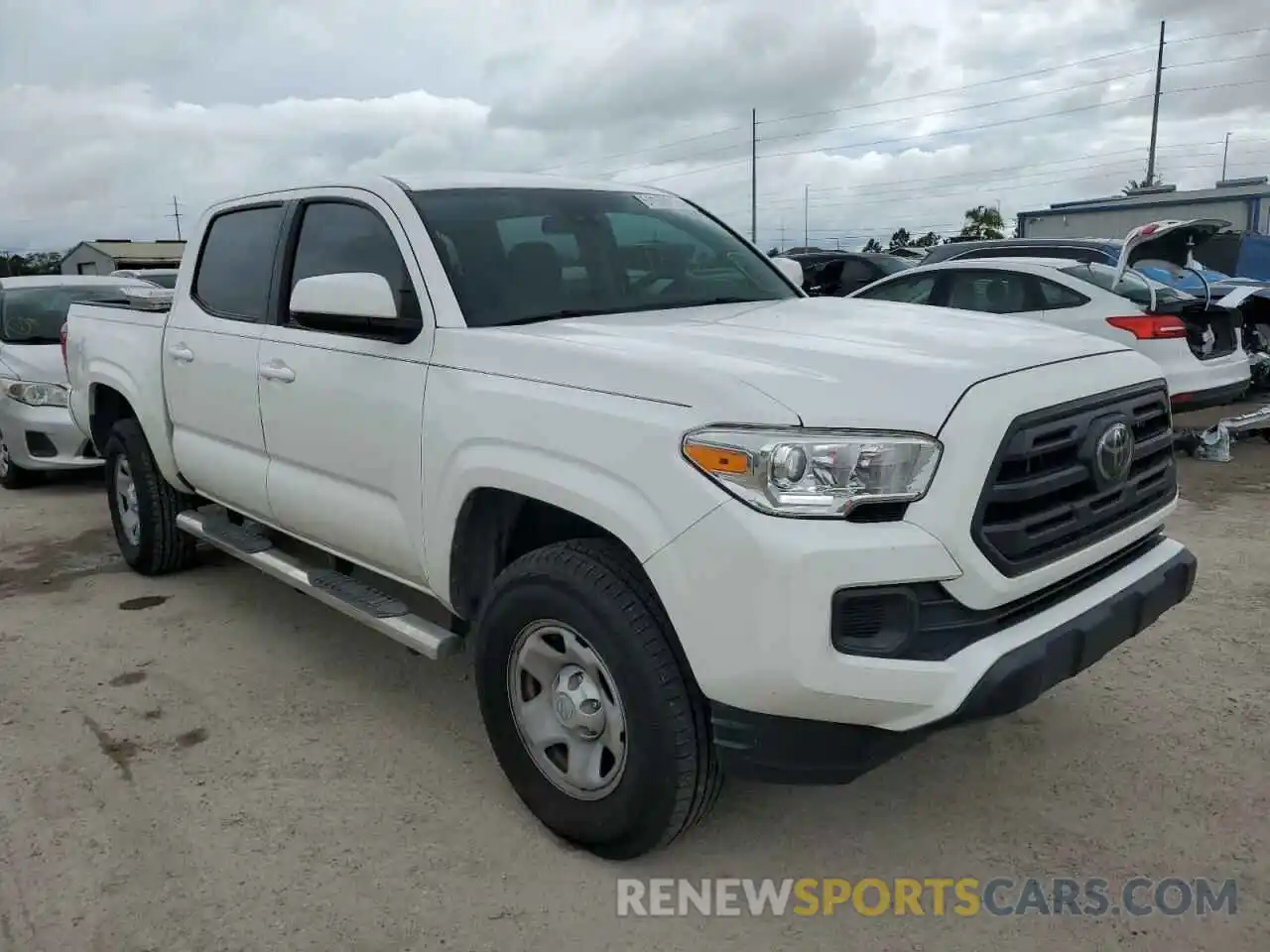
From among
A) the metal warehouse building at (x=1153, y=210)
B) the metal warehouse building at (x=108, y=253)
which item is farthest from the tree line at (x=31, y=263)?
the metal warehouse building at (x=1153, y=210)

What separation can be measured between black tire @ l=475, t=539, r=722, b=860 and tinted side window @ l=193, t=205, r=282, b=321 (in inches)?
81.3

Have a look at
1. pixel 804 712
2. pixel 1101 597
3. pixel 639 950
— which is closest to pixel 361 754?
pixel 639 950

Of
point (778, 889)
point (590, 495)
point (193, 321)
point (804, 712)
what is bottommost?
point (778, 889)

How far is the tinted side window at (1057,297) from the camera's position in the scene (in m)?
7.55

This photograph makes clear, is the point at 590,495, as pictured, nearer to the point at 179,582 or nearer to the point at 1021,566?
the point at 1021,566

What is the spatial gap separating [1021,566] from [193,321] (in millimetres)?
3746

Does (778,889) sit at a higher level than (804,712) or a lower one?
lower

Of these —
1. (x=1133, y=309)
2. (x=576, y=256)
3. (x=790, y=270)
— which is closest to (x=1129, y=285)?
(x=1133, y=309)

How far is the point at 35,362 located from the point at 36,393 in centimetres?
32

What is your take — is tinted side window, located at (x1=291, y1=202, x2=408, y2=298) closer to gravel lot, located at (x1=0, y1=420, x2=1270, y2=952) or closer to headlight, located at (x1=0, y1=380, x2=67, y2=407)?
gravel lot, located at (x1=0, y1=420, x2=1270, y2=952)

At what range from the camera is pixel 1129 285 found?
7609 millimetres

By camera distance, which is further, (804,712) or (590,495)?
(590,495)

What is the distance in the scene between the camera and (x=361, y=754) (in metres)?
3.54

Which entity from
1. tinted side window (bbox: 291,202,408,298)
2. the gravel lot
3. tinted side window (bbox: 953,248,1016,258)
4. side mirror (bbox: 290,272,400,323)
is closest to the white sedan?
tinted side window (bbox: 953,248,1016,258)
